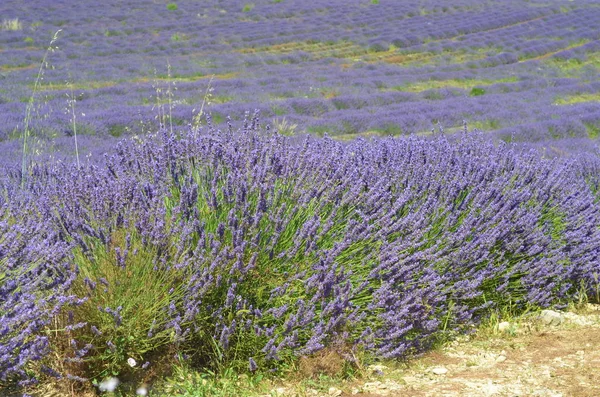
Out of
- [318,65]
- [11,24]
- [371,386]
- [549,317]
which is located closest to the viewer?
[371,386]

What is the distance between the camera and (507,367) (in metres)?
3.09

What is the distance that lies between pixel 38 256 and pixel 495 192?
7.88ft

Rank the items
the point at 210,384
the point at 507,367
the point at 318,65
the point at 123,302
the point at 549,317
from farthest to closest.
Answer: the point at 318,65 → the point at 549,317 → the point at 507,367 → the point at 210,384 → the point at 123,302

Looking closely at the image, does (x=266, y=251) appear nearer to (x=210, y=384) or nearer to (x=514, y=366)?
(x=210, y=384)

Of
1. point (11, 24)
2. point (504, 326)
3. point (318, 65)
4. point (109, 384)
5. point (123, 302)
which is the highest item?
point (123, 302)

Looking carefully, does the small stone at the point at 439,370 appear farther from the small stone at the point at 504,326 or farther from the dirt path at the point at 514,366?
the small stone at the point at 504,326

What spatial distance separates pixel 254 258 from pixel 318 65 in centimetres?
1826

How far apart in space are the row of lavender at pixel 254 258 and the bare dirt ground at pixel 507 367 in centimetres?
11

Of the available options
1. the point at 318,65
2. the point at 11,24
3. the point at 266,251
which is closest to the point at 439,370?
the point at 266,251

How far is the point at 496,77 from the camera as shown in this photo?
61.8 feet

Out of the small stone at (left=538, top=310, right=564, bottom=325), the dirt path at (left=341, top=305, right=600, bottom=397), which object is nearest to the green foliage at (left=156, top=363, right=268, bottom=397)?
the dirt path at (left=341, top=305, right=600, bottom=397)

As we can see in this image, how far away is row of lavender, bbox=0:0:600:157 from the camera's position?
11.1m

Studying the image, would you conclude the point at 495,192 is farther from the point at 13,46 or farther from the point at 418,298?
the point at 13,46

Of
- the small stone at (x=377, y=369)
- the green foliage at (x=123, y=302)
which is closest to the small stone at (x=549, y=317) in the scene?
Result: the small stone at (x=377, y=369)
